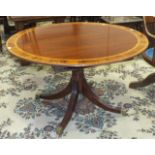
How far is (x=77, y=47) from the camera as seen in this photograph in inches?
64.1

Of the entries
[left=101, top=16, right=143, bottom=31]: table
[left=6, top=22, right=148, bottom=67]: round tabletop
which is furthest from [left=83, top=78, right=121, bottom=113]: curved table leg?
[left=101, top=16, right=143, bottom=31]: table

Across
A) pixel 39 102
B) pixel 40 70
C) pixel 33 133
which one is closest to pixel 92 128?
pixel 33 133

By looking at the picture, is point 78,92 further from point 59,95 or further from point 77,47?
point 77,47

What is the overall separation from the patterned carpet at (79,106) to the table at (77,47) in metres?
0.11

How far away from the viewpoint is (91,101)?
79.5 inches

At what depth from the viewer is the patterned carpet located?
1805 millimetres

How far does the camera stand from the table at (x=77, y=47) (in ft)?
4.72

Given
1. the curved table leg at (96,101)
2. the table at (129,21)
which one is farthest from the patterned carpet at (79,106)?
the table at (129,21)

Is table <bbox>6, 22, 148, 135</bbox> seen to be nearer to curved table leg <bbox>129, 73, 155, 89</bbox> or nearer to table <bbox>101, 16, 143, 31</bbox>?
curved table leg <bbox>129, 73, 155, 89</bbox>

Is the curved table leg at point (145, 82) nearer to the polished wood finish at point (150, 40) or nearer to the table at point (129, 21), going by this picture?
the polished wood finish at point (150, 40)

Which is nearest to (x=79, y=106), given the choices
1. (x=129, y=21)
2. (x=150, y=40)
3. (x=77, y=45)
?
(x=77, y=45)

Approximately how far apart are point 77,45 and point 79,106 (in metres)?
0.64

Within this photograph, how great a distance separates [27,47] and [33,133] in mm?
648

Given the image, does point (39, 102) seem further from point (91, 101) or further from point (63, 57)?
point (63, 57)
